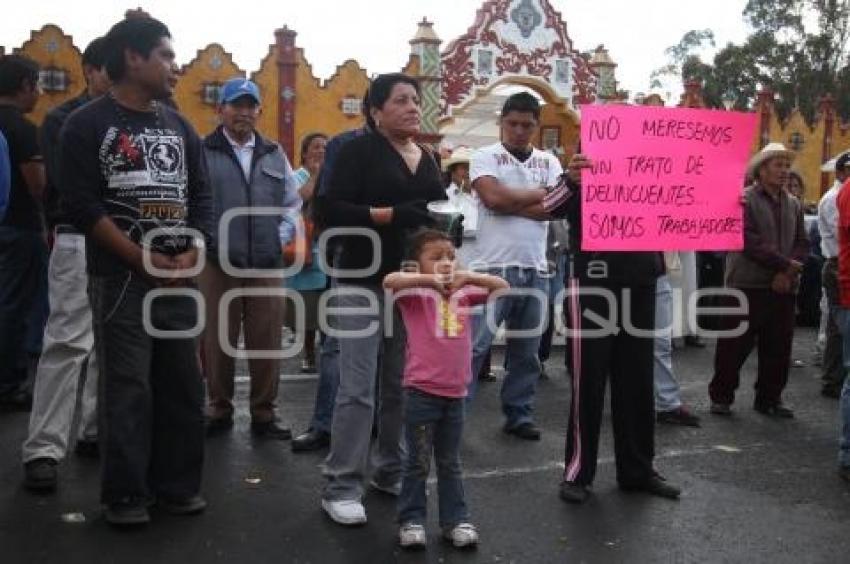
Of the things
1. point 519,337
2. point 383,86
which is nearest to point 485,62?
point 519,337

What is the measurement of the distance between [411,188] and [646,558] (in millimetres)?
1903

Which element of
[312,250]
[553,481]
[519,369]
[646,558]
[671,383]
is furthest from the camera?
[312,250]

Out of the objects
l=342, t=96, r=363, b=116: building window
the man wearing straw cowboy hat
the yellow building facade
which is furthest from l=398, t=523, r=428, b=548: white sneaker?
l=342, t=96, r=363, b=116: building window

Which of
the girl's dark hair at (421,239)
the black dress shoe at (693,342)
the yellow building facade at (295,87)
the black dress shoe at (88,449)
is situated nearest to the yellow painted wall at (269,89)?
the yellow building facade at (295,87)

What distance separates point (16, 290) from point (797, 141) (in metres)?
26.6

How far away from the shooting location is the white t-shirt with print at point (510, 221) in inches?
222

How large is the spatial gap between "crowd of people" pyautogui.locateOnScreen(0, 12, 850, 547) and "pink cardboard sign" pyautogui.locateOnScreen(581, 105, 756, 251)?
0.14m

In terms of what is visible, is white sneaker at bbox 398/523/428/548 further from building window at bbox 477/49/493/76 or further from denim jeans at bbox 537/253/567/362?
building window at bbox 477/49/493/76

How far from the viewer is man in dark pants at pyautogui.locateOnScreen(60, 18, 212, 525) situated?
387 cm

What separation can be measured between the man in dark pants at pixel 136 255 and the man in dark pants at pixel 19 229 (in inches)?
76.1

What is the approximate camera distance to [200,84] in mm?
17797

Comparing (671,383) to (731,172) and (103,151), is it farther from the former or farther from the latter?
(103,151)

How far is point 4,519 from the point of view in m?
3.94

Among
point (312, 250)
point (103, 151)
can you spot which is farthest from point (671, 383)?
point (103, 151)
